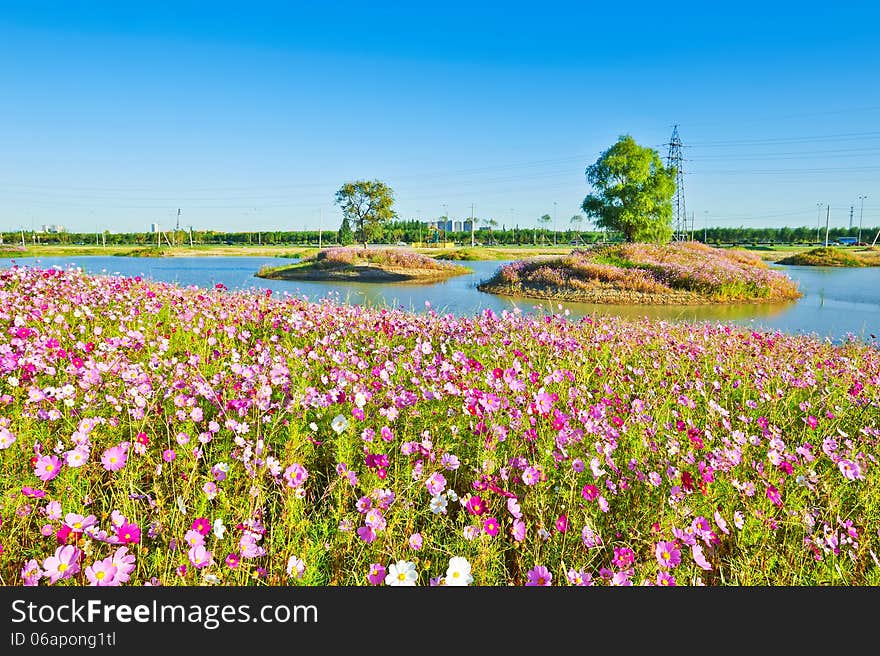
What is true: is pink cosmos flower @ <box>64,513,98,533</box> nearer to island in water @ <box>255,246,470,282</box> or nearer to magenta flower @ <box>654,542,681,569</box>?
magenta flower @ <box>654,542,681,569</box>

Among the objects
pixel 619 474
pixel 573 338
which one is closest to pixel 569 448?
pixel 619 474

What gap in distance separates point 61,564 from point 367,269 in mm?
28390

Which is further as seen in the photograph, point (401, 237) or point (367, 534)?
point (401, 237)

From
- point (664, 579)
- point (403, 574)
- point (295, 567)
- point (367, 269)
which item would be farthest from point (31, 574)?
point (367, 269)

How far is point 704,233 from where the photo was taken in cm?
10419

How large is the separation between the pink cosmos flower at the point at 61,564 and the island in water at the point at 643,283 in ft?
55.0

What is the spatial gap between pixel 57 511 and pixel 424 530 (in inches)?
58.6

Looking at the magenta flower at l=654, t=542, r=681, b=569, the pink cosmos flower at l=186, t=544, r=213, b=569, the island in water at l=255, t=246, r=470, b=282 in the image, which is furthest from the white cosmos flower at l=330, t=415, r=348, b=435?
the island in water at l=255, t=246, r=470, b=282

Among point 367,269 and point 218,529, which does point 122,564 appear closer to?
point 218,529

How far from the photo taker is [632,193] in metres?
38.4

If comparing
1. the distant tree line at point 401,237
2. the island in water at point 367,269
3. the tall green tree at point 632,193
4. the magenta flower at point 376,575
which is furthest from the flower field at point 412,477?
the distant tree line at point 401,237

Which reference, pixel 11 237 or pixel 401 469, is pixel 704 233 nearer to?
pixel 401 469

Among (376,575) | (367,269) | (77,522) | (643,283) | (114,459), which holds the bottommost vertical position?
(376,575)

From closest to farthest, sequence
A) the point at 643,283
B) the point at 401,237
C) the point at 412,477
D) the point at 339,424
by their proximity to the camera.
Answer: the point at 412,477, the point at 339,424, the point at 643,283, the point at 401,237
